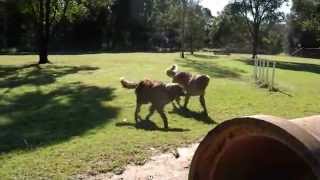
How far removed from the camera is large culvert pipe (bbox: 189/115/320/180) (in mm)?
3714

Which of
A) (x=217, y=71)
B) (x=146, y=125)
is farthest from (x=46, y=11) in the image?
(x=146, y=125)

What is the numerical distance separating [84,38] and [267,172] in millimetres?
62553

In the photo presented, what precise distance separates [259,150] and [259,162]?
15 centimetres

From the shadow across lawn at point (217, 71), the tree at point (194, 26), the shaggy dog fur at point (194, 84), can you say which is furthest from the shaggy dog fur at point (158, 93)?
the tree at point (194, 26)

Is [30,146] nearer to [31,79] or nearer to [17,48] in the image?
[31,79]

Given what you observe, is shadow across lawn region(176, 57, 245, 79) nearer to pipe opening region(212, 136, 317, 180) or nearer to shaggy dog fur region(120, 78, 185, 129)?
shaggy dog fur region(120, 78, 185, 129)

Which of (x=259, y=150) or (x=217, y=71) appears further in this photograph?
(x=217, y=71)

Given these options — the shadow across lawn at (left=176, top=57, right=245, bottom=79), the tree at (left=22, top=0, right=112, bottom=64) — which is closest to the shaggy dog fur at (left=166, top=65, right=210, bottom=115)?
the shadow across lawn at (left=176, top=57, right=245, bottom=79)

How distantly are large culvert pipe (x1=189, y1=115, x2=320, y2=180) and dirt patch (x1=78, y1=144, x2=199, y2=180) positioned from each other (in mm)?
2685

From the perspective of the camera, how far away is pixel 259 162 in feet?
16.0

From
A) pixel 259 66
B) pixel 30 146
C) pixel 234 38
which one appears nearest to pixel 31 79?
pixel 259 66

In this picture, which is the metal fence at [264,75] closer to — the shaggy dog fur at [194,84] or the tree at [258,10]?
the shaggy dog fur at [194,84]

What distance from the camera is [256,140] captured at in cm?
452

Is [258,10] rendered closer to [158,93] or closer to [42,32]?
[42,32]
